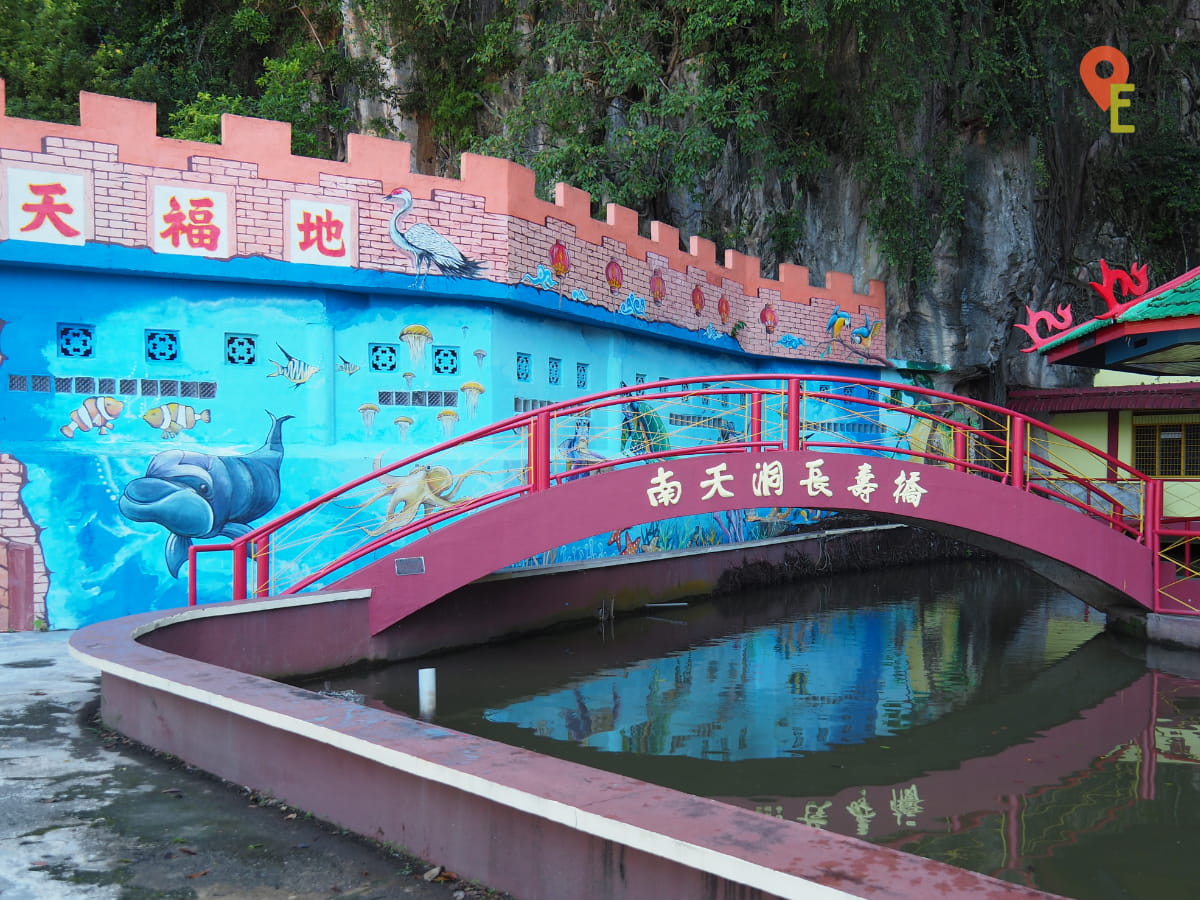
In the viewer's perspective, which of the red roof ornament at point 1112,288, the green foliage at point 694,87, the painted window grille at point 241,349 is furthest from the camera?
the green foliage at point 694,87

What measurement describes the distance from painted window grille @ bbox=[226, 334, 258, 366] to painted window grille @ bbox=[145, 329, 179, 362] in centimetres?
48

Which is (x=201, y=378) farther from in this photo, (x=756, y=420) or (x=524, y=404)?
(x=756, y=420)

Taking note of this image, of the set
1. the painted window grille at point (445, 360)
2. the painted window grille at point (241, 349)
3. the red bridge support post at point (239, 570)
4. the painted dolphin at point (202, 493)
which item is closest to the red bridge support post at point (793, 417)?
the painted window grille at point (445, 360)

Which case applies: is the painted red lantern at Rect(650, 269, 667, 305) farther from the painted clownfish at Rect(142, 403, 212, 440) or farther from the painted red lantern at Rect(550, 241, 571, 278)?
the painted clownfish at Rect(142, 403, 212, 440)

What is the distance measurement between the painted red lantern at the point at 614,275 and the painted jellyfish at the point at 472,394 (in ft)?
9.80

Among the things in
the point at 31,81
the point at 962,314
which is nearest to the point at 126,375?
the point at 31,81

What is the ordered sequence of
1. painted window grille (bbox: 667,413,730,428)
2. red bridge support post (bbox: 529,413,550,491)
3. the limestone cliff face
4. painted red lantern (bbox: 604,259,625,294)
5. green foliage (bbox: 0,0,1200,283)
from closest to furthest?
red bridge support post (bbox: 529,413,550,491) → painted red lantern (bbox: 604,259,625,294) → painted window grille (bbox: 667,413,730,428) → green foliage (bbox: 0,0,1200,283) → the limestone cliff face

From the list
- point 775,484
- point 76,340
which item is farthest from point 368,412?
point 775,484

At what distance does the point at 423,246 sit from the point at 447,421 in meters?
1.87

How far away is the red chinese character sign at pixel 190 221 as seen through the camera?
9727 mm

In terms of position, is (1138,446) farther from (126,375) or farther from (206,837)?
(206,837)

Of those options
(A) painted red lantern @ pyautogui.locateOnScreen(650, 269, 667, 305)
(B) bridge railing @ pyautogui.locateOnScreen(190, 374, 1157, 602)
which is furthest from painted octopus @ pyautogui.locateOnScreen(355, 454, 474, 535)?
(A) painted red lantern @ pyautogui.locateOnScreen(650, 269, 667, 305)

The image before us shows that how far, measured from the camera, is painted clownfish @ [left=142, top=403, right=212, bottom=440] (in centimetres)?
988

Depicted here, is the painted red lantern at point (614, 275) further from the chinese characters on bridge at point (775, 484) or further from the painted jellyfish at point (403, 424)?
the chinese characters on bridge at point (775, 484)
